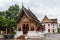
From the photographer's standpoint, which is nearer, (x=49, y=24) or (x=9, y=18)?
(x=9, y=18)

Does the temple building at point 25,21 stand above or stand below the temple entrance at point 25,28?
above

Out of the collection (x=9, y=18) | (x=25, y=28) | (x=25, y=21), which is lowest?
(x=25, y=28)

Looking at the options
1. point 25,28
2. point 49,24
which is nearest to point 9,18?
point 25,28

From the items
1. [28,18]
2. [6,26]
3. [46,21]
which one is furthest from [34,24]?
[46,21]

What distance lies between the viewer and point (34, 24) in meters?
33.4

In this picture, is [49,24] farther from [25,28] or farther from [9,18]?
[25,28]

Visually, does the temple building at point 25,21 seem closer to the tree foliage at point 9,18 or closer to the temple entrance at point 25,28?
the temple entrance at point 25,28

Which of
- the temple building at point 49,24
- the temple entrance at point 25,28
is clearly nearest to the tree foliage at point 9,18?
the temple entrance at point 25,28

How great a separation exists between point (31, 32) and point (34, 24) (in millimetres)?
1486

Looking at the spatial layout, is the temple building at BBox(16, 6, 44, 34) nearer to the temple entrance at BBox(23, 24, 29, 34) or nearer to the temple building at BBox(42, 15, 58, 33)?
the temple entrance at BBox(23, 24, 29, 34)

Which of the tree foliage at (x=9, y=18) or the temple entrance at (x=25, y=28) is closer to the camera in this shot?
the temple entrance at (x=25, y=28)

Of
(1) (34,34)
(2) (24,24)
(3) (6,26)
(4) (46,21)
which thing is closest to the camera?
(1) (34,34)

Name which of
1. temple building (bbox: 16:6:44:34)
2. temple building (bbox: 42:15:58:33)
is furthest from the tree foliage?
temple building (bbox: 42:15:58:33)

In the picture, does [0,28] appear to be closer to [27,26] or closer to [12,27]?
[12,27]
